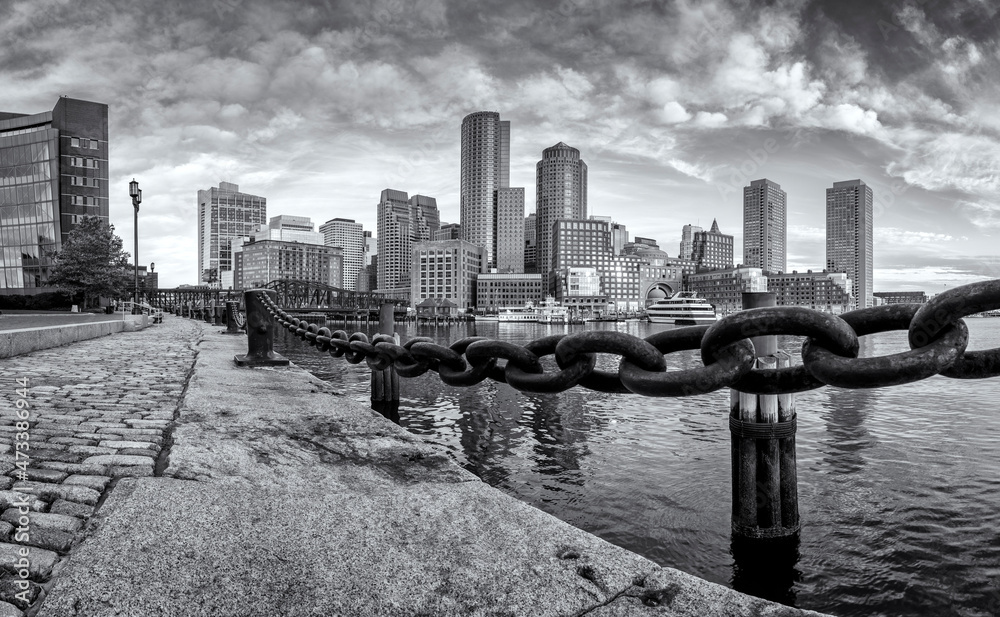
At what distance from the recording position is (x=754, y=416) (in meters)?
4.63

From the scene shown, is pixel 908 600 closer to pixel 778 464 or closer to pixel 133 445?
pixel 778 464

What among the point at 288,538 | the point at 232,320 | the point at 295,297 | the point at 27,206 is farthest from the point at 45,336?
the point at 295,297

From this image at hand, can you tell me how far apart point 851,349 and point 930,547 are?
5.67 meters

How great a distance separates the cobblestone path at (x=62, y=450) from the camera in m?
1.95

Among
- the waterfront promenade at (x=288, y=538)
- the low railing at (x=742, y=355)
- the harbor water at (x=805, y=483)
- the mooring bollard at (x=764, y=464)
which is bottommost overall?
the harbor water at (x=805, y=483)

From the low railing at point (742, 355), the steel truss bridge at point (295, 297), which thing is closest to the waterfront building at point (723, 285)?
the steel truss bridge at point (295, 297)

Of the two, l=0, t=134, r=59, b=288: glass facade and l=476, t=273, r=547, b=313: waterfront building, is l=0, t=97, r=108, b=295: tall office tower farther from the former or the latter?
l=476, t=273, r=547, b=313: waterfront building

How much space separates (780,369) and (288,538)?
6.33 feet

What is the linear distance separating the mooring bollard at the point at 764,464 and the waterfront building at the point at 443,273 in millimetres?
173750

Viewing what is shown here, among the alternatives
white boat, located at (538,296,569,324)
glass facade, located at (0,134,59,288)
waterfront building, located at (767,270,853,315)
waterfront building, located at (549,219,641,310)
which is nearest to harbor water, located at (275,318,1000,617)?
glass facade, located at (0,134,59,288)

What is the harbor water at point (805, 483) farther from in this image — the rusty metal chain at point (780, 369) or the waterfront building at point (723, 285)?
the waterfront building at point (723, 285)

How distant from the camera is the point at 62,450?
3262mm

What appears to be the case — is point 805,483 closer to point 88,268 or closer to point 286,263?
point 88,268

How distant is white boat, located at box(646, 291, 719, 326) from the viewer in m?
102
